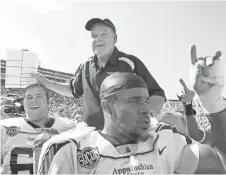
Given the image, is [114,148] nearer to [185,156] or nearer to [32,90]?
[185,156]

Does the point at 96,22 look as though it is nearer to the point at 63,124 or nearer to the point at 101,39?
the point at 101,39

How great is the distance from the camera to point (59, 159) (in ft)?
5.57

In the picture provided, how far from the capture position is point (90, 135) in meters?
1.87

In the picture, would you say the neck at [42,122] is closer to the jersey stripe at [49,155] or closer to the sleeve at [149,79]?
the sleeve at [149,79]

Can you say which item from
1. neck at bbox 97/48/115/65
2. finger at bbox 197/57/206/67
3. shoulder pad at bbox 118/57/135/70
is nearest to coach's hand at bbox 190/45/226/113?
finger at bbox 197/57/206/67

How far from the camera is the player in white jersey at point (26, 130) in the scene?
9.87 ft

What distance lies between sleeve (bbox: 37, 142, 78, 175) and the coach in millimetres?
1071

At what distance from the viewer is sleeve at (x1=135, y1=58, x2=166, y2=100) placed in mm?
2887

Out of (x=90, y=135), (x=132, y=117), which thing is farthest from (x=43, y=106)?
(x=132, y=117)

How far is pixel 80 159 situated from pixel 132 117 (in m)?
0.37

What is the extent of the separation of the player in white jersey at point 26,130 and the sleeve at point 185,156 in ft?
4.74

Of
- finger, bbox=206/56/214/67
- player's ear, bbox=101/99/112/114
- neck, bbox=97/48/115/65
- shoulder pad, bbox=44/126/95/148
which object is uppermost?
neck, bbox=97/48/115/65

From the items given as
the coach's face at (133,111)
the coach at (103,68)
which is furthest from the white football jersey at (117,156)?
the coach at (103,68)

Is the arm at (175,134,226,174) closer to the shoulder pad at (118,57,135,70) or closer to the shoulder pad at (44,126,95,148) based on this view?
the shoulder pad at (44,126,95,148)
